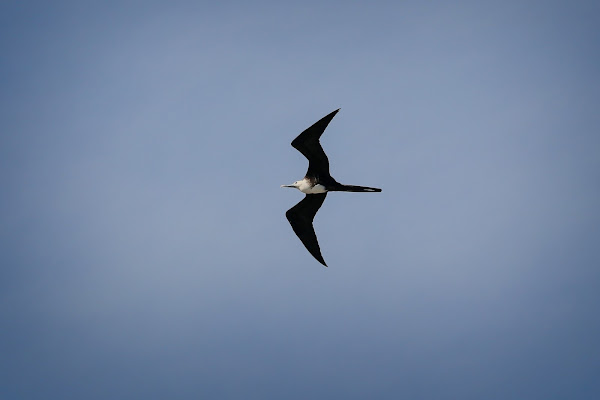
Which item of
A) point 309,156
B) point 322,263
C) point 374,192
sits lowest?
point 322,263

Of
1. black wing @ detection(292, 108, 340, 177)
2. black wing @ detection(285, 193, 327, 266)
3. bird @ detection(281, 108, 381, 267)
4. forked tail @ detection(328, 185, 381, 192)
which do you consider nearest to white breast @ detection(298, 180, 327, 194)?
bird @ detection(281, 108, 381, 267)

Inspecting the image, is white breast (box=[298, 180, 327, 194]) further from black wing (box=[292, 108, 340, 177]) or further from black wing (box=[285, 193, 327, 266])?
black wing (box=[285, 193, 327, 266])

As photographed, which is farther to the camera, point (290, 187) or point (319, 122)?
point (290, 187)

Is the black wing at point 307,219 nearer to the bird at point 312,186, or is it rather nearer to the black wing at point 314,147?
the bird at point 312,186

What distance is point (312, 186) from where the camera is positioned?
32.9 meters

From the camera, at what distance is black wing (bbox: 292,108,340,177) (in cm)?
3052

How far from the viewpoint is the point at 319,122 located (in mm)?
30391

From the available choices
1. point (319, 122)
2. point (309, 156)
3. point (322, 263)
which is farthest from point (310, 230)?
point (319, 122)

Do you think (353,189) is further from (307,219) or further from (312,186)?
(307,219)

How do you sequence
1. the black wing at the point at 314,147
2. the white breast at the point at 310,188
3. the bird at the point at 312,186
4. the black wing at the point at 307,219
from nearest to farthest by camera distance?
the black wing at the point at 314,147, the bird at the point at 312,186, the white breast at the point at 310,188, the black wing at the point at 307,219

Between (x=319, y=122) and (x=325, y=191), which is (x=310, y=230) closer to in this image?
(x=325, y=191)

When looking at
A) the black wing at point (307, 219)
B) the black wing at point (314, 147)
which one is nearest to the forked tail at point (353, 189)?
the black wing at point (314, 147)

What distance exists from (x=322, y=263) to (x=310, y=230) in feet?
5.86

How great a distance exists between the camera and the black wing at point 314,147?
30.5 meters
